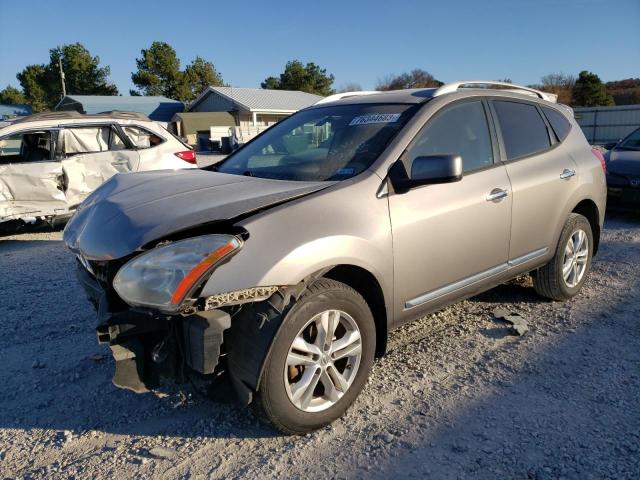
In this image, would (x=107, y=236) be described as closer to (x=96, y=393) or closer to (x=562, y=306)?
(x=96, y=393)

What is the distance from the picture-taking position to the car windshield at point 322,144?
3104 mm

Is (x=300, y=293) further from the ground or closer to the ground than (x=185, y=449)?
further from the ground

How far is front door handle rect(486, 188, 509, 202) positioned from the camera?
344cm

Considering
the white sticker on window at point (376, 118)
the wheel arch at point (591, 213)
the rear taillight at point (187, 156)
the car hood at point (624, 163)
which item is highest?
the white sticker on window at point (376, 118)

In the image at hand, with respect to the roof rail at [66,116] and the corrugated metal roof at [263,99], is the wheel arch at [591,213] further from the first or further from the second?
the corrugated metal roof at [263,99]

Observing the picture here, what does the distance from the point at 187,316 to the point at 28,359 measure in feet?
6.42

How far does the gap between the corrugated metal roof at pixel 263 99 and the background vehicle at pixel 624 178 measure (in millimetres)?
35826

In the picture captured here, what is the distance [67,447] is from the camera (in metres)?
2.55

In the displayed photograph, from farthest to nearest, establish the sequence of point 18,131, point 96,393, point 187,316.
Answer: point 18,131, point 96,393, point 187,316

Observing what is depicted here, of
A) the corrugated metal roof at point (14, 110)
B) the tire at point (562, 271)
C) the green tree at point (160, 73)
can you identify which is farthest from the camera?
the green tree at point (160, 73)

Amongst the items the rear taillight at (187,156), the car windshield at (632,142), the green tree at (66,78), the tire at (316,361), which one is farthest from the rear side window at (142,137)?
the green tree at (66,78)

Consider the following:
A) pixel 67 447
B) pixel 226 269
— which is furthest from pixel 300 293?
pixel 67 447

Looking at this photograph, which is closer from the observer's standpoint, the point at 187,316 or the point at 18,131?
the point at 187,316

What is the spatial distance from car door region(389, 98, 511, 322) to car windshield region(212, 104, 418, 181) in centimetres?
→ 24
